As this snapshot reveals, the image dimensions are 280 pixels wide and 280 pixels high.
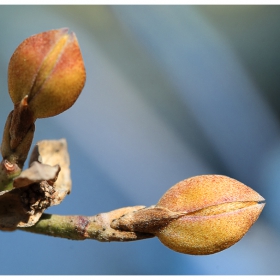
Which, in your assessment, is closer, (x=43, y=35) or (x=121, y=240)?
(x=43, y=35)

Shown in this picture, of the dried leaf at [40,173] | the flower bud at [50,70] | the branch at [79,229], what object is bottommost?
the branch at [79,229]

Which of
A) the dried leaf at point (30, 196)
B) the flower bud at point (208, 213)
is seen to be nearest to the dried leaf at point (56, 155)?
the dried leaf at point (30, 196)

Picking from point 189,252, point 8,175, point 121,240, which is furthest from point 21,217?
point 189,252

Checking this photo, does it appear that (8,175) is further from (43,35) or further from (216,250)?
(216,250)

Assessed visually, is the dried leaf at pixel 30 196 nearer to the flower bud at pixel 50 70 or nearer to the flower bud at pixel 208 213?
the flower bud at pixel 50 70

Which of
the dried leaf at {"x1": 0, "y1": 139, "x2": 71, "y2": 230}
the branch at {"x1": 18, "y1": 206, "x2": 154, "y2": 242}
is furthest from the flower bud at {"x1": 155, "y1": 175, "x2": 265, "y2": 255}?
the dried leaf at {"x1": 0, "y1": 139, "x2": 71, "y2": 230}

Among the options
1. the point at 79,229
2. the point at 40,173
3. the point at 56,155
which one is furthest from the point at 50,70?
the point at 56,155
